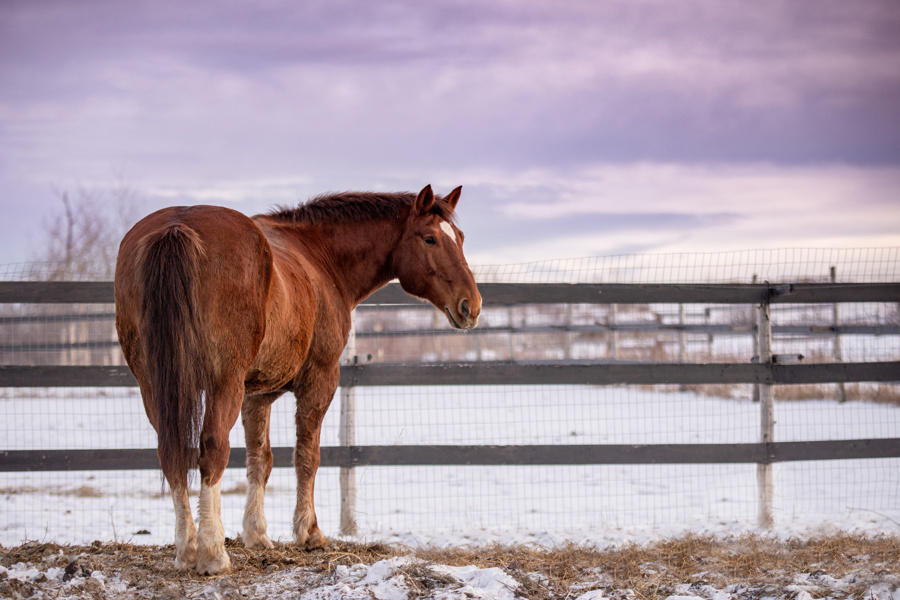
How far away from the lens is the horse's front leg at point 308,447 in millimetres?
3729

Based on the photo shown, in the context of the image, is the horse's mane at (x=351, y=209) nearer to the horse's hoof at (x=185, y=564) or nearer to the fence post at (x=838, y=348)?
the horse's hoof at (x=185, y=564)

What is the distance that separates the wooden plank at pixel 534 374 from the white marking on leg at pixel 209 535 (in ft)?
6.08

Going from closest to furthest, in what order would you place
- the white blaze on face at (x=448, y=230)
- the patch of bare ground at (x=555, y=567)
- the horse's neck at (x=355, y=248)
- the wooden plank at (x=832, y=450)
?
the patch of bare ground at (x=555, y=567)
the white blaze on face at (x=448, y=230)
the horse's neck at (x=355, y=248)
the wooden plank at (x=832, y=450)

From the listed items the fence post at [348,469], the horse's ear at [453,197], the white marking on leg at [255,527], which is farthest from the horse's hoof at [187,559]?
the horse's ear at [453,197]

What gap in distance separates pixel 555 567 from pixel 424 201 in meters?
2.37

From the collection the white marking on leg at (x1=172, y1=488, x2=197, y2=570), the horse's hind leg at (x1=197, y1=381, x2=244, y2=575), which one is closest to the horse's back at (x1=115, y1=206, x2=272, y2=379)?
the horse's hind leg at (x1=197, y1=381, x2=244, y2=575)

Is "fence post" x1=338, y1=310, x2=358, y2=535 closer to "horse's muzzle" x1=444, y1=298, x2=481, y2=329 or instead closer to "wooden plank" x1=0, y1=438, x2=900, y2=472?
"wooden plank" x1=0, y1=438, x2=900, y2=472

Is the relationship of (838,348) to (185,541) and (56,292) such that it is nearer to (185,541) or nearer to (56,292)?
(185,541)

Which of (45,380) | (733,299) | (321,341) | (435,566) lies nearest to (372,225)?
(321,341)

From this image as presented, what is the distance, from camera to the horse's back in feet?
8.97

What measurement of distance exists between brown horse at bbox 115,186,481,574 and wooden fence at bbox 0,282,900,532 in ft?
2.71

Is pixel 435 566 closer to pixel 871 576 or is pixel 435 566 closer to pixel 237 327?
pixel 237 327

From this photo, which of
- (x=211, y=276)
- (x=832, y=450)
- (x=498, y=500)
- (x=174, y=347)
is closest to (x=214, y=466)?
(x=174, y=347)

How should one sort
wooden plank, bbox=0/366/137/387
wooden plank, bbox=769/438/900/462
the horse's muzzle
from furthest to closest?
1. wooden plank, bbox=769/438/900/462
2. wooden plank, bbox=0/366/137/387
3. the horse's muzzle
